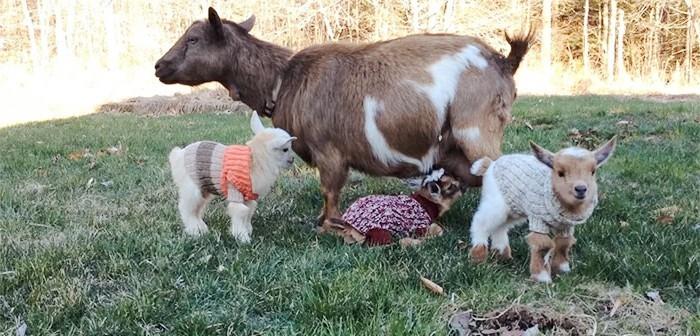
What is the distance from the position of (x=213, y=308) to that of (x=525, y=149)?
4.47 meters

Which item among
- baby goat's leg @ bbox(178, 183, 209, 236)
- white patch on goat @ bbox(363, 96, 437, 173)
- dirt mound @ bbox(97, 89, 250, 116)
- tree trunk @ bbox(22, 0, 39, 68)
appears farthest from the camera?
tree trunk @ bbox(22, 0, 39, 68)

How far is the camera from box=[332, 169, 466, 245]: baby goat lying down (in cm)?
363

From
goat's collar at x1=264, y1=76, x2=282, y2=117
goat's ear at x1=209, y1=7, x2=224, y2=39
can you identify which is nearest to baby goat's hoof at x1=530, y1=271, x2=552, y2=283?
goat's collar at x1=264, y1=76, x2=282, y2=117

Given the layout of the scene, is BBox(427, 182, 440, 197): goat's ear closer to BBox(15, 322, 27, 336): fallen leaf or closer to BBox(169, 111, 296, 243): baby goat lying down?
BBox(169, 111, 296, 243): baby goat lying down

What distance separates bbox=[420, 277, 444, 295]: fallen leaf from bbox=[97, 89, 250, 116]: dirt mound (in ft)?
34.3

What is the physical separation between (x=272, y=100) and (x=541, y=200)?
6.12 feet

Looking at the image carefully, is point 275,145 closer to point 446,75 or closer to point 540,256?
point 446,75

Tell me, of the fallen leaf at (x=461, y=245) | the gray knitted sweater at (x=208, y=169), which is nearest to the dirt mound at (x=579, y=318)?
the fallen leaf at (x=461, y=245)

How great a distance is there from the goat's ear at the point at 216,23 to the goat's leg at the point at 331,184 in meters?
1.03

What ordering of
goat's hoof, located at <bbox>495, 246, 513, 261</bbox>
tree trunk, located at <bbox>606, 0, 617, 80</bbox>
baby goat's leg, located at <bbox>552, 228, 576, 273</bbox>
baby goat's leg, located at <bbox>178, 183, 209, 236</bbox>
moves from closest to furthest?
baby goat's leg, located at <bbox>552, 228, 576, 273</bbox> → goat's hoof, located at <bbox>495, 246, 513, 261</bbox> → baby goat's leg, located at <bbox>178, 183, 209, 236</bbox> → tree trunk, located at <bbox>606, 0, 617, 80</bbox>

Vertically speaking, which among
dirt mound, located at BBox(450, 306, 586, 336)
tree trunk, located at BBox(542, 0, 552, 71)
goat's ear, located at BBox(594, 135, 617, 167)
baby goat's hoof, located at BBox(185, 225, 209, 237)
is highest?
goat's ear, located at BBox(594, 135, 617, 167)

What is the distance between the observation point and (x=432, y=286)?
2877 millimetres

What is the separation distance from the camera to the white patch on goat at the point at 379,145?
3715 millimetres

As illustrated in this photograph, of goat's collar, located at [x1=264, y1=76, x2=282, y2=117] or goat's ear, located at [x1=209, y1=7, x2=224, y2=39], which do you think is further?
goat's collar, located at [x1=264, y1=76, x2=282, y2=117]
